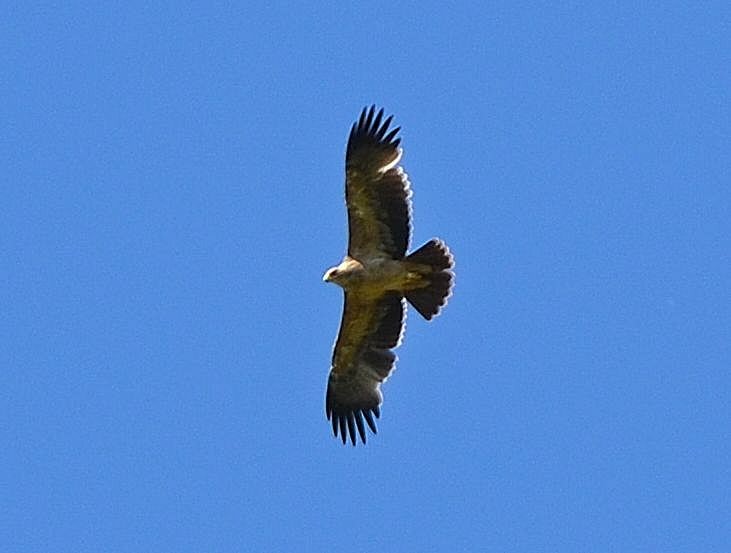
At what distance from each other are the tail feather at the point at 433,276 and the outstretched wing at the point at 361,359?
494mm

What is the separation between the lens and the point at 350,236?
63.2 ft

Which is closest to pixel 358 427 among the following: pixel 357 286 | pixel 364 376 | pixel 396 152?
pixel 364 376

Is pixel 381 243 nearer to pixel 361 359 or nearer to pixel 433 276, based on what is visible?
pixel 433 276

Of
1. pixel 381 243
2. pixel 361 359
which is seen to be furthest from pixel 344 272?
pixel 361 359

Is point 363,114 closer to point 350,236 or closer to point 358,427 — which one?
point 350,236

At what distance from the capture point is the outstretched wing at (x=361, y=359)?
65.3ft

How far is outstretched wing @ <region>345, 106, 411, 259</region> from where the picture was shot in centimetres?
1909

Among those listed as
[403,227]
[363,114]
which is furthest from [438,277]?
[363,114]

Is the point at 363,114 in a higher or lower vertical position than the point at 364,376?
higher

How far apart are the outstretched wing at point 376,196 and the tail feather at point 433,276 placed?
254 mm

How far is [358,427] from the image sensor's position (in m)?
20.6

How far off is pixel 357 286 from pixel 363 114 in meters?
1.78

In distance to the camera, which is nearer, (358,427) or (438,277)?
(438,277)

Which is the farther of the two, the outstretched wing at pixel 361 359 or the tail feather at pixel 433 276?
the outstretched wing at pixel 361 359
